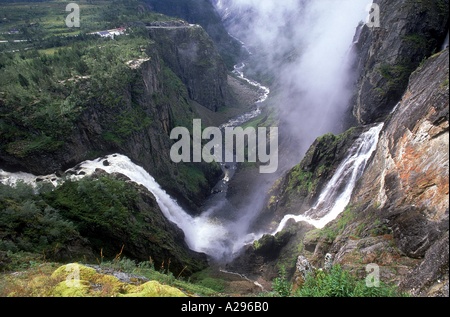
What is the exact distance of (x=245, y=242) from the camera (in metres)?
44.2

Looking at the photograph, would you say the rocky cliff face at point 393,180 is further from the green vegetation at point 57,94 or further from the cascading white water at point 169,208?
the green vegetation at point 57,94

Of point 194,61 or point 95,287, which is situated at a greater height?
point 194,61

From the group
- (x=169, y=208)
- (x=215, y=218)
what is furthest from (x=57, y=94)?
(x=215, y=218)

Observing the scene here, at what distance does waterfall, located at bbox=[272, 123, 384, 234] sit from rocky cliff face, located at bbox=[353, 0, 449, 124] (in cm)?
527

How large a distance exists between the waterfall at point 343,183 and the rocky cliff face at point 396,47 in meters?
5.27

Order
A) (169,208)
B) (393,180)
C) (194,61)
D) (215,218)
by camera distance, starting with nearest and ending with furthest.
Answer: (393,180), (169,208), (215,218), (194,61)

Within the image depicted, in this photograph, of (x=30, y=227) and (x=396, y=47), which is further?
(x=396, y=47)

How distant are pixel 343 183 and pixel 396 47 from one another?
737 inches

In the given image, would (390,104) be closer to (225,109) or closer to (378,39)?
(378,39)

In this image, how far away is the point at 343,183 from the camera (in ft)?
110

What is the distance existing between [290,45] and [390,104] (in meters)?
115

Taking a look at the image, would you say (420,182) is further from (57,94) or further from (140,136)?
(57,94)

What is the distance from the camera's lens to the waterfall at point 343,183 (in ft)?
106
